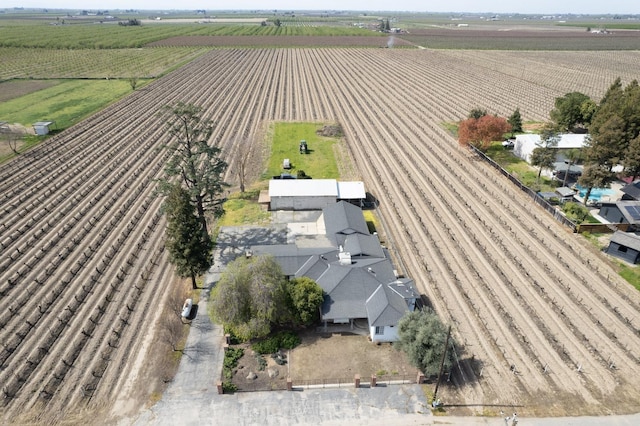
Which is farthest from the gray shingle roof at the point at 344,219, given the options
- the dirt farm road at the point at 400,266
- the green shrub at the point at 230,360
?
the green shrub at the point at 230,360

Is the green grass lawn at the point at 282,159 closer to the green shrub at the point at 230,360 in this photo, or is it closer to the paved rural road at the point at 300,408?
the green shrub at the point at 230,360

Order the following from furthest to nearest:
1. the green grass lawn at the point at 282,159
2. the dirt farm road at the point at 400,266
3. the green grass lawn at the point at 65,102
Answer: the green grass lawn at the point at 65,102 < the green grass lawn at the point at 282,159 < the dirt farm road at the point at 400,266

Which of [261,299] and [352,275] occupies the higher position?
[261,299]

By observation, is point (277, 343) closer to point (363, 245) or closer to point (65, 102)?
point (363, 245)

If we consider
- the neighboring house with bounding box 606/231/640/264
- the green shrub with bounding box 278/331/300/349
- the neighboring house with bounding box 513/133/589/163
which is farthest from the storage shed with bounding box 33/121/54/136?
the neighboring house with bounding box 606/231/640/264

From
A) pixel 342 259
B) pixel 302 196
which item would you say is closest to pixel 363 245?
pixel 342 259

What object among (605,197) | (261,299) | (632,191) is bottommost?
(605,197)

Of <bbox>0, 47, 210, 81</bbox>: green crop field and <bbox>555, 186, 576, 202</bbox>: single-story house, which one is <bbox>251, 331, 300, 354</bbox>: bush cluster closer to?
<bbox>555, 186, 576, 202</bbox>: single-story house
